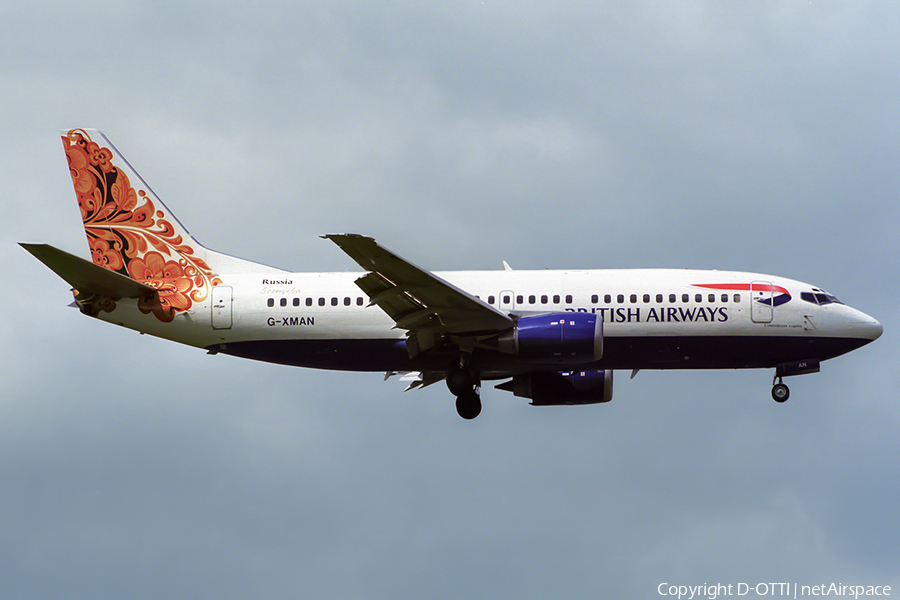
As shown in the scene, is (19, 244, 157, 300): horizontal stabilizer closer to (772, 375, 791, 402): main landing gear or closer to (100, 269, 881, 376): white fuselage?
(100, 269, 881, 376): white fuselage

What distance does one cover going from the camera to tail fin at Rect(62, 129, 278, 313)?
38.1 meters

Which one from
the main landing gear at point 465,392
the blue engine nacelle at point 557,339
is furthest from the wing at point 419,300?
the main landing gear at point 465,392

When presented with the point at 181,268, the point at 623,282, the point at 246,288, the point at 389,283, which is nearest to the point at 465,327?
the point at 389,283

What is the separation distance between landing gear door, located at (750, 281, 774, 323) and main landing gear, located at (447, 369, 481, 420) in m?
8.70

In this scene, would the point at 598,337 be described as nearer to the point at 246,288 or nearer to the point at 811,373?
the point at 811,373

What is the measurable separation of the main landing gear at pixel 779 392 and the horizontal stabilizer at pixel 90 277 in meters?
19.6

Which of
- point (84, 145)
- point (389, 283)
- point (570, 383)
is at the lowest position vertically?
point (570, 383)

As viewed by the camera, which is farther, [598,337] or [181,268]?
[181,268]

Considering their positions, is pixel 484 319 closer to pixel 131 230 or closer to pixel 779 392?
pixel 779 392

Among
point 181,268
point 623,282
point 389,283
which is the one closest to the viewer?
point 389,283

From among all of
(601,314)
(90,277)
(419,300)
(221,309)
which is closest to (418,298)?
(419,300)

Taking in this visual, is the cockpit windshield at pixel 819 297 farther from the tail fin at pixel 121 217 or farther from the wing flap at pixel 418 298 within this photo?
the tail fin at pixel 121 217

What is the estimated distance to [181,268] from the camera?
38188mm

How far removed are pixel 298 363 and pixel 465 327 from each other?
19.3 feet
